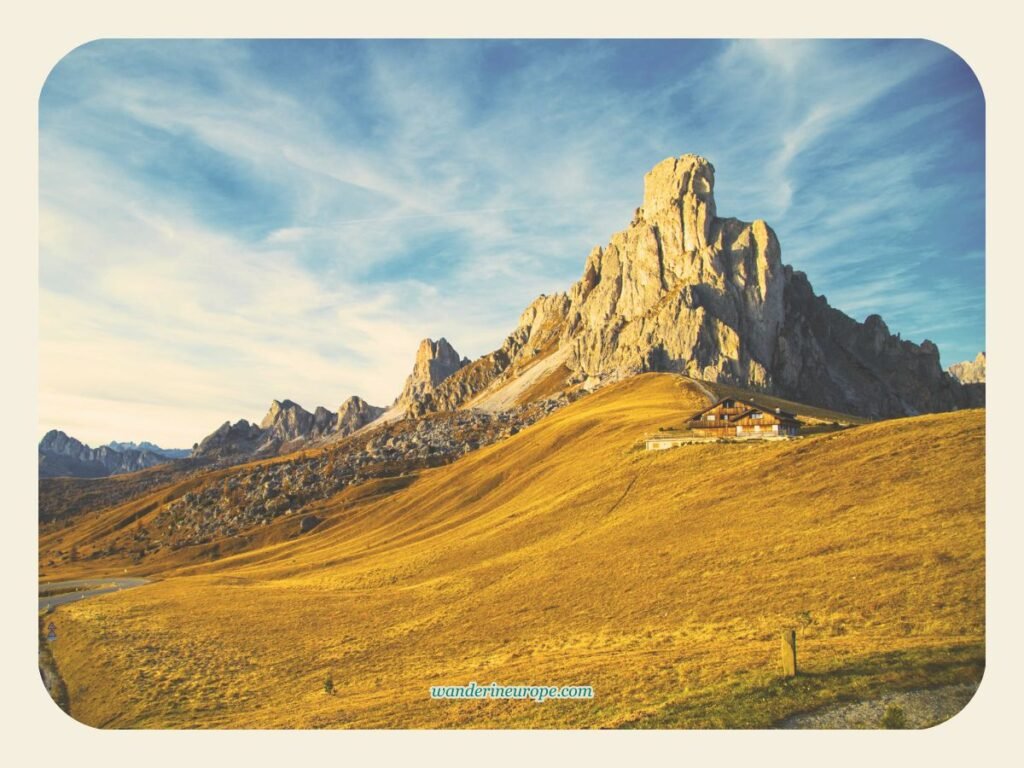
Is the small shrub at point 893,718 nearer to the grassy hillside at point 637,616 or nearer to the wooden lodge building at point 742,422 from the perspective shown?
the grassy hillside at point 637,616

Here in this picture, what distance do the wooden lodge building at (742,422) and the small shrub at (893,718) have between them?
3519 centimetres

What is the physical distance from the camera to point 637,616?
24.8 m

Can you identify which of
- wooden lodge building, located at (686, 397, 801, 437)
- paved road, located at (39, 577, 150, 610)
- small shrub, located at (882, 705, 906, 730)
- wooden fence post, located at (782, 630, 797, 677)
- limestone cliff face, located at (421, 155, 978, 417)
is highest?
limestone cliff face, located at (421, 155, 978, 417)

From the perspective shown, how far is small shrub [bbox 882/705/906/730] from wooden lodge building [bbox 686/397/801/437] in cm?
3519

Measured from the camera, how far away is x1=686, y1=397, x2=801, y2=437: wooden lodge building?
174ft

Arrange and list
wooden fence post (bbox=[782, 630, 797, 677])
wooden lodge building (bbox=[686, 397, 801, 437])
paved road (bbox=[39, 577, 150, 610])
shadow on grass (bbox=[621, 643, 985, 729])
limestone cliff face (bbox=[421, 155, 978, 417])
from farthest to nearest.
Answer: limestone cliff face (bbox=[421, 155, 978, 417]) → wooden lodge building (bbox=[686, 397, 801, 437]) → paved road (bbox=[39, 577, 150, 610]) → wooden fence post (bbox=[782, 630, 797, 677]) → shadow on grass (bbox=[621, 643, 985, 729])

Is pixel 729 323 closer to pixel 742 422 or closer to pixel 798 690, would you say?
pixel 742 422

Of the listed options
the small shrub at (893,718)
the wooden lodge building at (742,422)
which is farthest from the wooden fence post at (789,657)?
the wooden lodge building at (742,422)

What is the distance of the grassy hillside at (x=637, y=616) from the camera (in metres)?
19.9

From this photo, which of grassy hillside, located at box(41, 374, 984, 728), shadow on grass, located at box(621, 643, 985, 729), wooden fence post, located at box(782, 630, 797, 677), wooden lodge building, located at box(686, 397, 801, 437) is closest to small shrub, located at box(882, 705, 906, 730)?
shadow on grass, located at box(621, 643, 985, 729)

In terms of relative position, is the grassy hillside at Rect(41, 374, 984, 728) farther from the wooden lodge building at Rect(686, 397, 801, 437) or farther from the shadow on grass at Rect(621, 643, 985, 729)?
the wooden lodge building at Rect(686, 397, 801, 437)

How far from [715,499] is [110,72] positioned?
32.3 meters

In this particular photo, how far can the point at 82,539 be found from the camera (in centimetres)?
9531

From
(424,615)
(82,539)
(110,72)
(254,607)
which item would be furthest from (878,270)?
(82,539)
